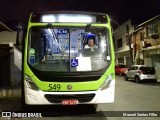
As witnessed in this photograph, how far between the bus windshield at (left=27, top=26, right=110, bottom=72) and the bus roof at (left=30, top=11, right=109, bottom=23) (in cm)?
25

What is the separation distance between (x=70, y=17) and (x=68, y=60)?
4.78 feet

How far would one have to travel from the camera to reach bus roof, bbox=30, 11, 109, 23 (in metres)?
9.20

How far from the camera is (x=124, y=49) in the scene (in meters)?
46.3

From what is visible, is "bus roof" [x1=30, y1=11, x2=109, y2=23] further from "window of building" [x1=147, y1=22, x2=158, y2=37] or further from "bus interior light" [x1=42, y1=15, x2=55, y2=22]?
"window of building" [x1=147, y1=22, x2=158, y2=37]

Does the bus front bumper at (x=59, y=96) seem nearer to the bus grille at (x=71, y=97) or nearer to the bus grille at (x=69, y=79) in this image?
the bus grille at (x=71, y=97)

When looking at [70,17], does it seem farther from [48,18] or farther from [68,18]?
[48,18]

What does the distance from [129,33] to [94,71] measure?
34.8 meters

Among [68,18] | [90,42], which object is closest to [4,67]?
[68,18]

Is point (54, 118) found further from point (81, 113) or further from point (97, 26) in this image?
point (97, 26)

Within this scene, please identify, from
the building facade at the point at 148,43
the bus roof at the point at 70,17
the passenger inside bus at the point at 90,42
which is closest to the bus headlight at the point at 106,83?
the passenger inside bus at the point at 90,42

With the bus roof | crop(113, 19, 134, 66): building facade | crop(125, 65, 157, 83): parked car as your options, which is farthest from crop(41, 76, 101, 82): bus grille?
crop(113, 19, 134, 66): building facade

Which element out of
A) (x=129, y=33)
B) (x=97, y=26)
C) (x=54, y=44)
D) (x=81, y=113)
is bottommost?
(x=81, y=113)

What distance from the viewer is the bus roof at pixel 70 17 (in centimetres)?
920

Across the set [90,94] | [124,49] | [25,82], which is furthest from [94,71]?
[124,49]
